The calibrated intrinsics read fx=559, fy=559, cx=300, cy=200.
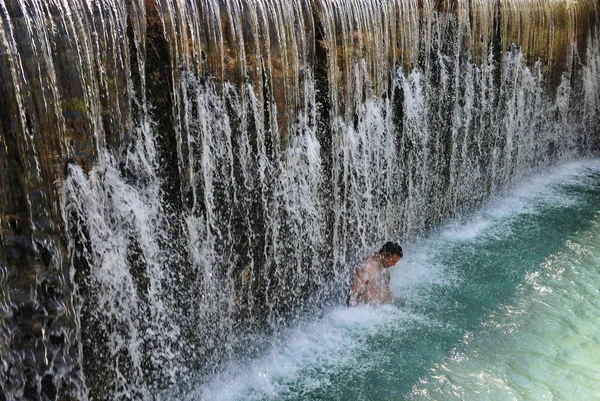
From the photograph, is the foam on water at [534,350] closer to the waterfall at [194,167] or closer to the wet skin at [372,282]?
the wet skin at [372,282]

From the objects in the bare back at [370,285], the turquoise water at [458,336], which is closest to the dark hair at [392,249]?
the bare back at [370,285]

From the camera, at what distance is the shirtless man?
19.0ft

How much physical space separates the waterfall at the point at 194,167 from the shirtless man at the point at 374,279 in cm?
32

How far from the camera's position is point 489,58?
8539 mm

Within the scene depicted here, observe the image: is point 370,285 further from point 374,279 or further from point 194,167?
point 194,167

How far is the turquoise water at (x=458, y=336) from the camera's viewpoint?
4672mm

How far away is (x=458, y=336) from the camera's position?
5375 mm

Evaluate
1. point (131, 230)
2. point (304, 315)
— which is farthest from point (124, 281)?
point (304, 315)

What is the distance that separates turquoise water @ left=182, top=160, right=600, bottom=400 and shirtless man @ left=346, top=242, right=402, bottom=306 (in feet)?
0.36

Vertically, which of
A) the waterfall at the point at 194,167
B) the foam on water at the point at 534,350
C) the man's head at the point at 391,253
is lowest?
the foam on water at the point at 534,350

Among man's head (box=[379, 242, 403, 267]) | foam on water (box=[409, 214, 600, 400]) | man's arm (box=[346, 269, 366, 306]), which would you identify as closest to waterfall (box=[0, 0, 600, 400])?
man's arm (box=[346, 269, 366, 306])

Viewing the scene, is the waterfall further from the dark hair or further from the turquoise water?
the dark hair

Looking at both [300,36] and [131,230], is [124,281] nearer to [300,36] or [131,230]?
[131,230]

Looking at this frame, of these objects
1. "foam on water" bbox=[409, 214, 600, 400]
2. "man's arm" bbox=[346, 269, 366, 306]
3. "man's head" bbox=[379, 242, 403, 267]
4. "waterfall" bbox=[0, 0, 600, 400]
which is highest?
"waterfall" bbox=[0, 0, 600, 400]
